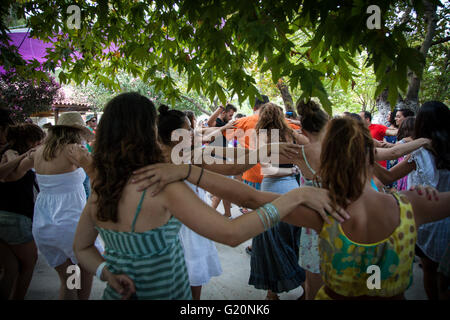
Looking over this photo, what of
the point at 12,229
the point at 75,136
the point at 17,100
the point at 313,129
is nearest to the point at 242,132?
the point at 313,129

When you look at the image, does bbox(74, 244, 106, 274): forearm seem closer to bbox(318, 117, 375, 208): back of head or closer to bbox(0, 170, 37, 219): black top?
bbox(318, 117, 375, 208): back of head

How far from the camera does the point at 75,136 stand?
2.82m

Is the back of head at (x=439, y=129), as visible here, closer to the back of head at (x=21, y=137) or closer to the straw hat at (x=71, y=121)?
the straw hat at (x=71, y=121)

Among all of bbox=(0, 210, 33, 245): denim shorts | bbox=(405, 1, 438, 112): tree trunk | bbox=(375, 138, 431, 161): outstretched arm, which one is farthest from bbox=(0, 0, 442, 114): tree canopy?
bbox=(405, 1, 438, 112): tree trunk

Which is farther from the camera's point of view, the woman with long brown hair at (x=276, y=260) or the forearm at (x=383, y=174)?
the woman with long brown hair at (x=276, y=260)

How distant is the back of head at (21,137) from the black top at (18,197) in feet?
1.18

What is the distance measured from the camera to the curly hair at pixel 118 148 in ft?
4.65

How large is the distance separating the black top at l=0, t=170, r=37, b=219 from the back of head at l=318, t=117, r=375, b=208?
3.02 meters

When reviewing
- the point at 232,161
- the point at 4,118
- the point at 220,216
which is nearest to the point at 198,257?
the point at 232,161

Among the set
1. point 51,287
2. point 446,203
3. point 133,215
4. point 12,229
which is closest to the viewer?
point 133,215

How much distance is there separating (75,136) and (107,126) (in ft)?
5.38

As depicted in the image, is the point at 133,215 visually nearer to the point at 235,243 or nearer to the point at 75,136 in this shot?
the point at 235,243

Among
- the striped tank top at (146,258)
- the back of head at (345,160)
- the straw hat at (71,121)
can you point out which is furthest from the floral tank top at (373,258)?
the straw hat at (71,121)

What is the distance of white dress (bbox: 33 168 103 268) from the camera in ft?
8.86
